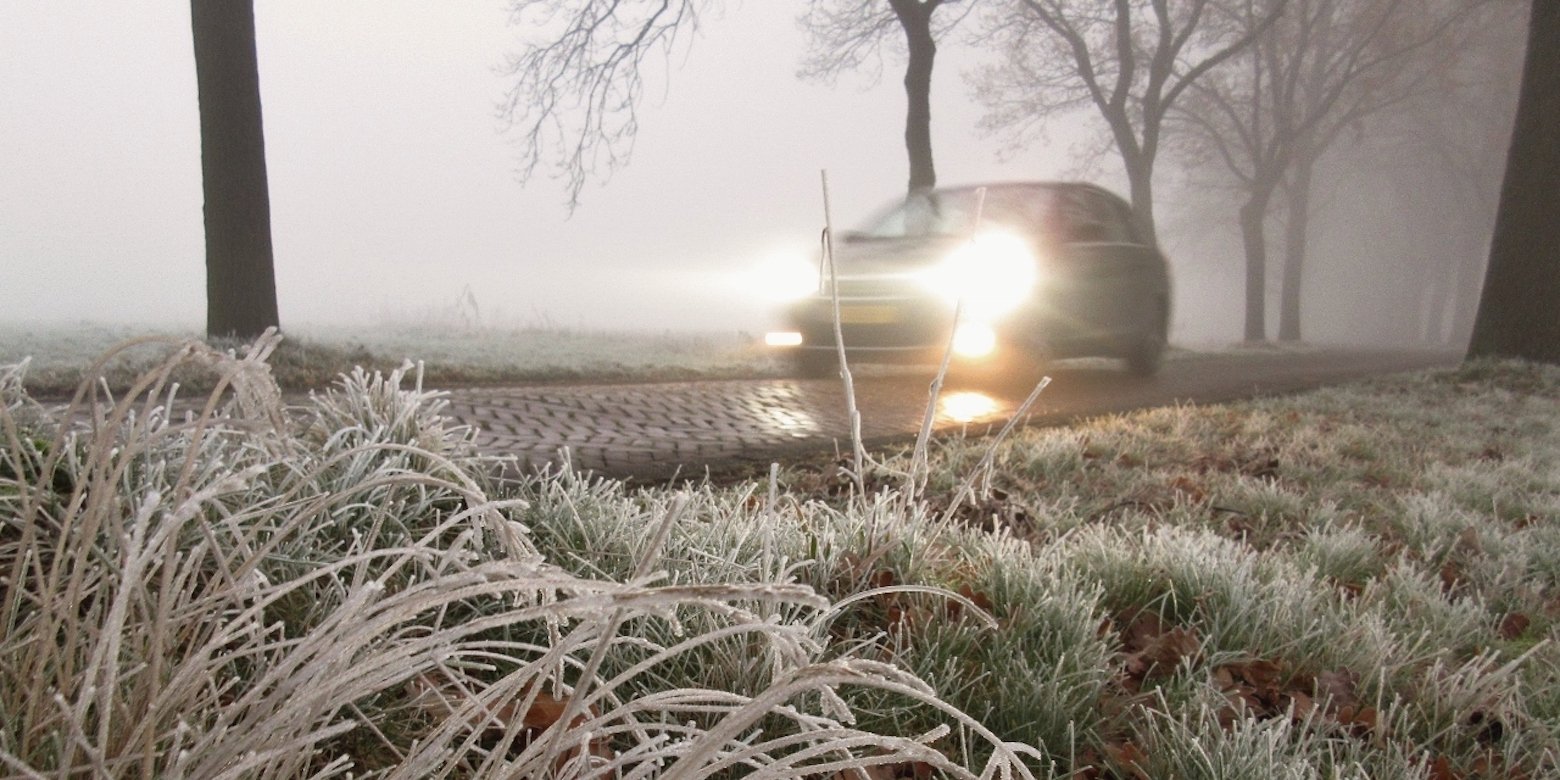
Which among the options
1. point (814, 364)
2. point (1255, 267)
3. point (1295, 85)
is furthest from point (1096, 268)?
point (1295, 85)

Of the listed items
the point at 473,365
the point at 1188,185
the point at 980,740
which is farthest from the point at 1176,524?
the point at 1188,185

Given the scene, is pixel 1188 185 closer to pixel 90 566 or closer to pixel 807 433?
pixel 807 433

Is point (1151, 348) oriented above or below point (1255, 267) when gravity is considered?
below

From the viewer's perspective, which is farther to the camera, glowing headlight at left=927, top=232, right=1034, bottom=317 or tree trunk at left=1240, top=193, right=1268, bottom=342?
tree trunk at left=1240, top=193, right=1268, bottom=342

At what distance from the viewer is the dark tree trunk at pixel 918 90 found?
1411cm

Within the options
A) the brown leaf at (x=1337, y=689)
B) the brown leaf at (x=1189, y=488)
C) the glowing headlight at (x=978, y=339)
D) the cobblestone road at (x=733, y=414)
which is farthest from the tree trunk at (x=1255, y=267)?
the brown leaf at (x=1337, y=689)

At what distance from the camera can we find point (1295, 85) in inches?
938

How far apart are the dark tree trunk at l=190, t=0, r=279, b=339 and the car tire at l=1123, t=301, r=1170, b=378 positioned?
854 centimetres

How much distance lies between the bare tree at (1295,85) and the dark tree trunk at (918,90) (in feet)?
29.9

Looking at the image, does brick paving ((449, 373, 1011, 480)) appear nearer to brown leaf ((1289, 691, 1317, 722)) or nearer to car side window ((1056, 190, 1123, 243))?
car side window ((1056, 190, 1123, 243))

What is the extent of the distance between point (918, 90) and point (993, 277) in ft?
22.6

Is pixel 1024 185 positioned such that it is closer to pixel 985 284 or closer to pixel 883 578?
pixel 985 284

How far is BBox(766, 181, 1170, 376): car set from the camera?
804 centimetres

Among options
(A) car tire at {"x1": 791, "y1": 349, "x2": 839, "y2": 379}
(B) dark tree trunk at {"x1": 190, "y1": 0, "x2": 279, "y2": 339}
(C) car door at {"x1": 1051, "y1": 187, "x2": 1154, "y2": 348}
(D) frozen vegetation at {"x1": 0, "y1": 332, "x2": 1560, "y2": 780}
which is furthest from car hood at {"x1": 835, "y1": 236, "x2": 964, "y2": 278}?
(B) dark tree trunk at {"x1": 190, "y1": 0, "x2": 279, "y2": 339}
